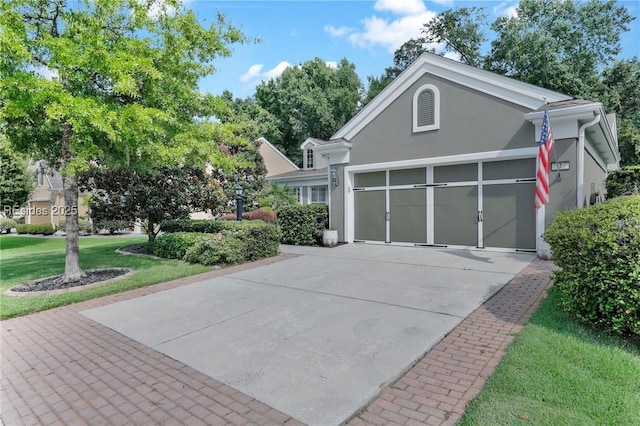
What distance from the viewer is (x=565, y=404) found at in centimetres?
279

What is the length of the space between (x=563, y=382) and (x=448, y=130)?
8.66 metres

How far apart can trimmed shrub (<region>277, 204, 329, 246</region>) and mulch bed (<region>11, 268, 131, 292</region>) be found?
19.4ft

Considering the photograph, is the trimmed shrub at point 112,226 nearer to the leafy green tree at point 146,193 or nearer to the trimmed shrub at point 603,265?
the leafy green tree at point 146,193

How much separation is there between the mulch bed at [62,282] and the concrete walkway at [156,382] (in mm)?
2272

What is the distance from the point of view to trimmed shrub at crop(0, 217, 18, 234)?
2684 cm

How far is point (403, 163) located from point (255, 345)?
28.6ft

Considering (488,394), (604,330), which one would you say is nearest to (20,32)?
(488,394)

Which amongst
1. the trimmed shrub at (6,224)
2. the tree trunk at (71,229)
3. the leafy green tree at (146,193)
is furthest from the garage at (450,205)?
the trimmed shrub at (6,224)

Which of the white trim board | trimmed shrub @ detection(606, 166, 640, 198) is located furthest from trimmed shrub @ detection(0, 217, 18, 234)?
trimmed shrub @ detection(606, 166, 640, 198)

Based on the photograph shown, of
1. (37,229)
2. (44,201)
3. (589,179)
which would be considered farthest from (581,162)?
(44,201)

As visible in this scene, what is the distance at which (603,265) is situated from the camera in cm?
388

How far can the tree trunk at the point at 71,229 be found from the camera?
7578mm

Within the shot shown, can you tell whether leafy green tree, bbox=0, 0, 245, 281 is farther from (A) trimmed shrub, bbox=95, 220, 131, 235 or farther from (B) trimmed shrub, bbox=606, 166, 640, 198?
(A) trimmed shrub, bbox=95, 220, 131, 235

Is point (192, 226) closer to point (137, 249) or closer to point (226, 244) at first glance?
point (137, 249)
